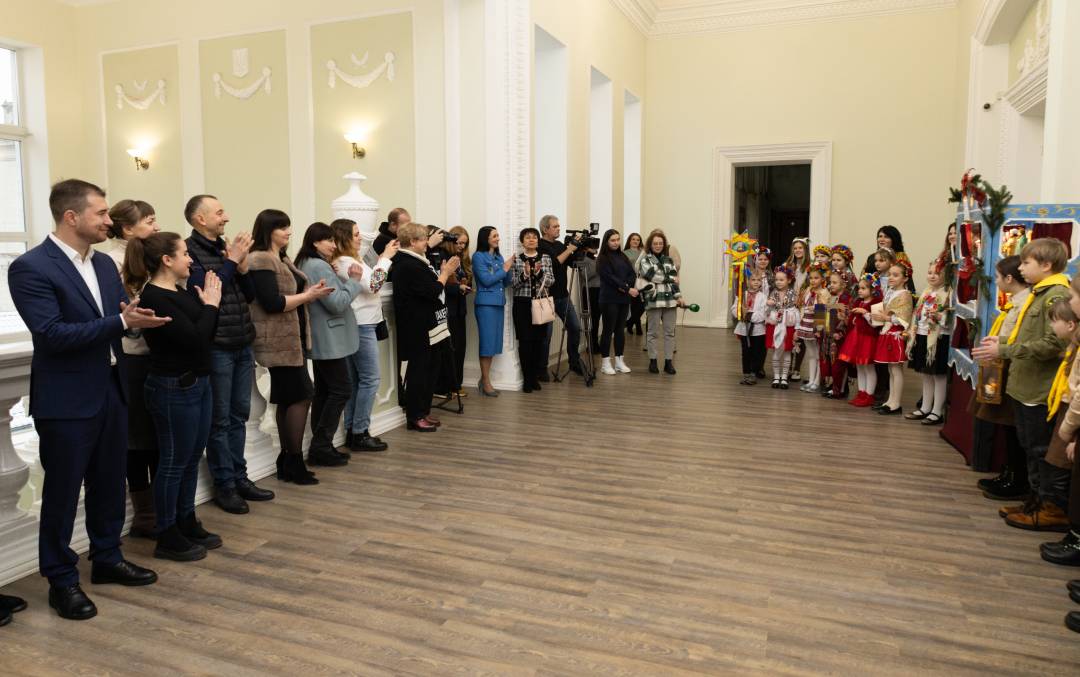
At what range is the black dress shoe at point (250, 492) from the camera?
14.2ft

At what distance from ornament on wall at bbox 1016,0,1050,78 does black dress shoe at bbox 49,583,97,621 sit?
7646 mm

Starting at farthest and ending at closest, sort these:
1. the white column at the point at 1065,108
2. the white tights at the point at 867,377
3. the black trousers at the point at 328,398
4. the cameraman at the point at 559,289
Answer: the cameraman at the point at 559,289, the white tights at the point at 867,377, the white column at the point at 1065,108, the black trousers at the point at 328,398

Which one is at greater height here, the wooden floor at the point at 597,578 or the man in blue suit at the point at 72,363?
the man in blue suit at the point at 72,363

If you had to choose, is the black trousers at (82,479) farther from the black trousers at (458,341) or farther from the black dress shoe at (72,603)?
the black trousers at (458,341)

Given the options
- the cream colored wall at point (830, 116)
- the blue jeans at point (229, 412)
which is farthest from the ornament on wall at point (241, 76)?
the cream colored wall at point (830, 116)

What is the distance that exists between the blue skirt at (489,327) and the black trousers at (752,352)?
102 inches

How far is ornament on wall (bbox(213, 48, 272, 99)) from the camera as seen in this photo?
8765mm

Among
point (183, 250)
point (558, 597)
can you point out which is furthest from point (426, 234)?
point (558, 597)

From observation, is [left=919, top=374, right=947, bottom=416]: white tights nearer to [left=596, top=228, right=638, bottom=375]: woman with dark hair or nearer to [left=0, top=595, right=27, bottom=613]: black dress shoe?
[left=596, top=228, right=638, bottom=375]: woman with dark hair

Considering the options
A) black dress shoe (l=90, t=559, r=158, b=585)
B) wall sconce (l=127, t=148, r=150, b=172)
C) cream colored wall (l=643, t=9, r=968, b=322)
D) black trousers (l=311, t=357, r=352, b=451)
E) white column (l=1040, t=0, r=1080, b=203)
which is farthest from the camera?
cream colored wall (l=643, t=9, r=968, b=322)

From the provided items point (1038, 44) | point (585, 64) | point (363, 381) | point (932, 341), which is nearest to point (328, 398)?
point (363, 381)

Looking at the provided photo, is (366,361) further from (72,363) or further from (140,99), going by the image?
(140,99)

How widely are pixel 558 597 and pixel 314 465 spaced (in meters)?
2.39

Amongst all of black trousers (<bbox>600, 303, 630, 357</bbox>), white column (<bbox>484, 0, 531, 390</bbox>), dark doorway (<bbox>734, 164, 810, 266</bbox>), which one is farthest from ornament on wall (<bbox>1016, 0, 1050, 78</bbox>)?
dark doorway (<bbox>734, 164, 810, 266</bbox>)
